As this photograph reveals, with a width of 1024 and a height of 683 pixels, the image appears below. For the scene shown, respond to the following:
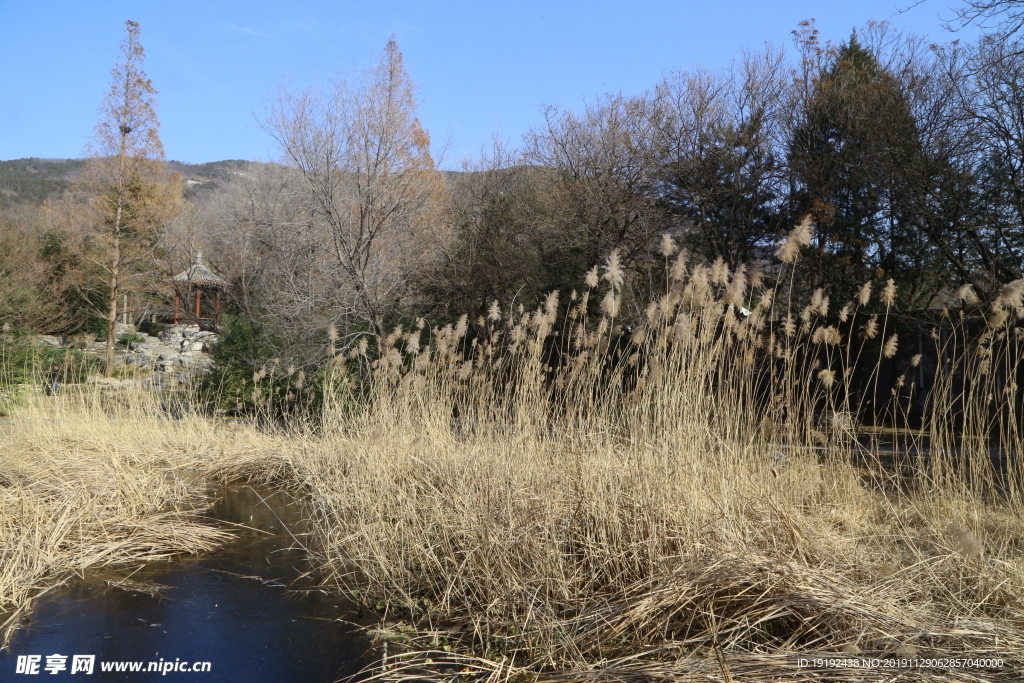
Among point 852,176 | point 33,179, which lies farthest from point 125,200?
point 33,179

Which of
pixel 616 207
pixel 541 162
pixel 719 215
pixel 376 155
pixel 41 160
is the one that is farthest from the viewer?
pixel 41 160

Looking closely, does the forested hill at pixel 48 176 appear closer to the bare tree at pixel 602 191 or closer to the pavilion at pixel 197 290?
the pavilion at pixel 197 290

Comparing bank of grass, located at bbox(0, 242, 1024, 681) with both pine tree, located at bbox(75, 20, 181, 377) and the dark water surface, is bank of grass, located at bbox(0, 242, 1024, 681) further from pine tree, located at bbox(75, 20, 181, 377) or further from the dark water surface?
pine tree, located at bbox(75, 20, 181, 377)

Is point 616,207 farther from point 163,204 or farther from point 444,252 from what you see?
point 163,204

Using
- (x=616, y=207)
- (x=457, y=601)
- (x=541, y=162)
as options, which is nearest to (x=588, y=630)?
→ (x=457, y=601)

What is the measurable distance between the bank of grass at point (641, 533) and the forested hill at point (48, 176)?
162 ft

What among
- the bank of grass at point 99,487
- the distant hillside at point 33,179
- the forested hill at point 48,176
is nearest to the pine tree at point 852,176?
the bank of grass at point 99,487

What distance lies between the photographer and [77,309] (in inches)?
924

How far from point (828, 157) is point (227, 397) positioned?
1060 centimetres

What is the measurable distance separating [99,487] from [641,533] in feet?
12.9

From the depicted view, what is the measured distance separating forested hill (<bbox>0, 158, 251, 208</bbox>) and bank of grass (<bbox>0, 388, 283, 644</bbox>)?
151ft

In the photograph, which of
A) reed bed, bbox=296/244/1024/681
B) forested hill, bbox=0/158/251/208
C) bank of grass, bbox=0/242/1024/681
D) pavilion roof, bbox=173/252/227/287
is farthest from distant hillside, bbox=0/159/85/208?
reed bed, bbox=296/244/1024/681

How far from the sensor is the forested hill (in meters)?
54.0

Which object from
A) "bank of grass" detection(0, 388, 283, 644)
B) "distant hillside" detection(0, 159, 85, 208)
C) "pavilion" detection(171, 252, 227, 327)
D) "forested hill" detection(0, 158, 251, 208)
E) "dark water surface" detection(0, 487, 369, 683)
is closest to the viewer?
"dark water surface" detection(0, 487, 369, 683)
